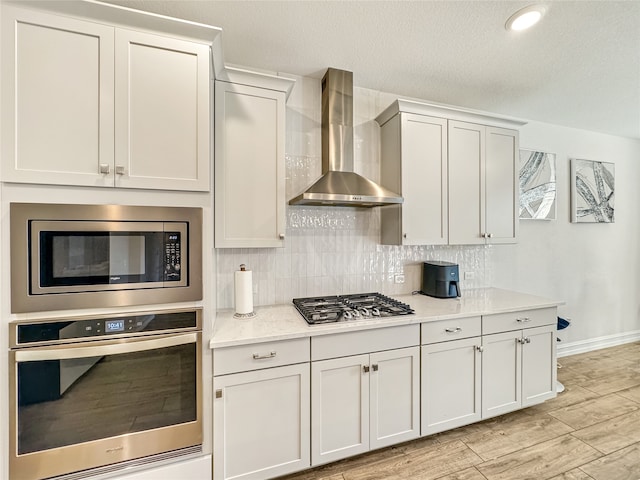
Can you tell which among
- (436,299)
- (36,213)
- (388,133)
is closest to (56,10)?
(36,213)

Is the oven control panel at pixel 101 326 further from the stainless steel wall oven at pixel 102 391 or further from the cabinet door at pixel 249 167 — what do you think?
the cabinet door at pixel 249 167

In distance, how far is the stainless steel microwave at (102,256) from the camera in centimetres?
125

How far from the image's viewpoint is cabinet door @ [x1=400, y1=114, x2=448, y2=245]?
2.27m

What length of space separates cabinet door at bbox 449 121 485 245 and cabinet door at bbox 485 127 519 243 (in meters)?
0.08

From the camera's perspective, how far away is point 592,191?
11.5 ft

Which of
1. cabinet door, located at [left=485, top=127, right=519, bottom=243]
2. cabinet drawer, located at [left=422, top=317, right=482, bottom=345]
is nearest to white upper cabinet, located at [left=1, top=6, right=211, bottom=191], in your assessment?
cabinet drawer, located at [left=422, top=317, right=482, bottom=345]

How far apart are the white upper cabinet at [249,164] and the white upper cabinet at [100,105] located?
0.33 metres

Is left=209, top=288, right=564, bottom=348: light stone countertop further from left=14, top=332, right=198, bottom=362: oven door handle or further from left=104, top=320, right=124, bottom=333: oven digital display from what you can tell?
left=104, top=320, right=124, bottom=333: oven digital display

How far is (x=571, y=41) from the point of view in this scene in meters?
1.86

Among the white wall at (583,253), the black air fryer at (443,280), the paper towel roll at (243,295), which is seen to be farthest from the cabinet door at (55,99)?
→ the white wall at (583,253)

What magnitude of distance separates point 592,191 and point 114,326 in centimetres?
495

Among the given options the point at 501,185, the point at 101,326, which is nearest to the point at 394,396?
the point at 101,326

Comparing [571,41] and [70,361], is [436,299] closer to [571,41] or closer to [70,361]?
[571,41]

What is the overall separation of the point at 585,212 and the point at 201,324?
439 centimetres
